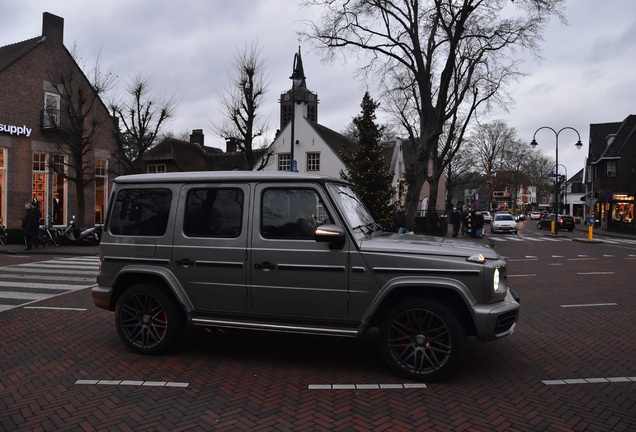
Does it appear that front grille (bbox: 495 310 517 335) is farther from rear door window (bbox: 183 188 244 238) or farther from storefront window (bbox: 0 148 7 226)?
storefront window (bbox: 0 148 7 226)

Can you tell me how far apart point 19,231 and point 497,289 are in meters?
21.9

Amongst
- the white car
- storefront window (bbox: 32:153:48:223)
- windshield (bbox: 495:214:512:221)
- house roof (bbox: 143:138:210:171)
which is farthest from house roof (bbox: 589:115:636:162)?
storefront window (bbox: 32:153:48:223)

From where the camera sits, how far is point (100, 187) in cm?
2992

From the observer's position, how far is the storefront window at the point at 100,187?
29750 millimetres

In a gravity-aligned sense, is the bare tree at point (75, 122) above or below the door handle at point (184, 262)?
above

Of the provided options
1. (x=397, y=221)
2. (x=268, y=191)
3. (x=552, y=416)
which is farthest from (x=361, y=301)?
(x=397, y=221)

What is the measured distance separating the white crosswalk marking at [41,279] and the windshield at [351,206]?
659 cm

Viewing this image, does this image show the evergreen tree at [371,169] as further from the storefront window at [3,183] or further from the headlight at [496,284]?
the headlight at [496,284]

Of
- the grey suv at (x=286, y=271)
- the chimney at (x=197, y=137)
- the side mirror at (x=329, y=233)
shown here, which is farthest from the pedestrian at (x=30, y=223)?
the chimney at (x=197, y=137)

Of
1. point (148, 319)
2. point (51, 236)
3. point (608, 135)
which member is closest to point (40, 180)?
point (51, 236)

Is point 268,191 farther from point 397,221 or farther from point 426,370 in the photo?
point 397,221

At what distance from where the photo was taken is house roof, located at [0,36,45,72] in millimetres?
24672

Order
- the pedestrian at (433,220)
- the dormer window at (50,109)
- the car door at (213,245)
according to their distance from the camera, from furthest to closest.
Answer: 1. the dormer window at (50,109)
2. the pedestrian at (433,220)
3. the car door at (213,245)

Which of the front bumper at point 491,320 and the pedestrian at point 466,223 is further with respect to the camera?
→ the pedestrian at point 466,223
